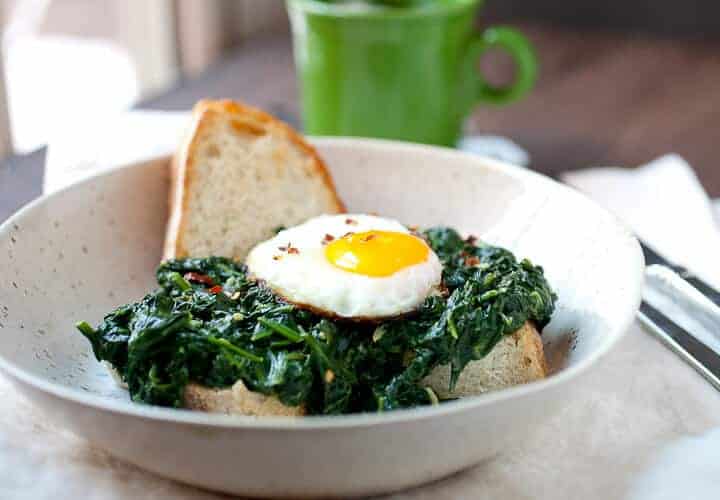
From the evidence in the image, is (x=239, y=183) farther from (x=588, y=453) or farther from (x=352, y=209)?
(x=588, y=453)

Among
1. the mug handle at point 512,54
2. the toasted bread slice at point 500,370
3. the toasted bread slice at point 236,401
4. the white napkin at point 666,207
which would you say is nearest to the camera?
the toasted bread slice at point 236,401

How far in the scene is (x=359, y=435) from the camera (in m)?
1.51

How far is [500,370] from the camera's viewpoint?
2012 millimetres

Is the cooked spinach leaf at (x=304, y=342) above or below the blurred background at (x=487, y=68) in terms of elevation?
above

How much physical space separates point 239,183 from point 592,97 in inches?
93.3

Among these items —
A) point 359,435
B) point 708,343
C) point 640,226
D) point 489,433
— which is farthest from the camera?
point 640,226

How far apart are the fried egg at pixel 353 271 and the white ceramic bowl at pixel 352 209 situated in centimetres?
36

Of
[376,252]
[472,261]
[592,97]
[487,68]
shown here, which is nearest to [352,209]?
[472,261]

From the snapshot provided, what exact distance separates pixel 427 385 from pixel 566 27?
12.3 ft

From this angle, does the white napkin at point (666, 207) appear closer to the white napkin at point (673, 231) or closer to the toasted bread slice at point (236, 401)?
the white napkin at point (673, 231)

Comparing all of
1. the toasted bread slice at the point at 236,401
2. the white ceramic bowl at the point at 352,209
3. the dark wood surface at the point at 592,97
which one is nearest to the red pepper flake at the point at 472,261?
the white ceramic bowl at the point at 352,209

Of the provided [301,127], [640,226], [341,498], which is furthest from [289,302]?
[301,127]

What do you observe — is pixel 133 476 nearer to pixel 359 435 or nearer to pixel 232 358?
pixel 232 358

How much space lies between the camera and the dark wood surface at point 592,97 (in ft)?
13.0
